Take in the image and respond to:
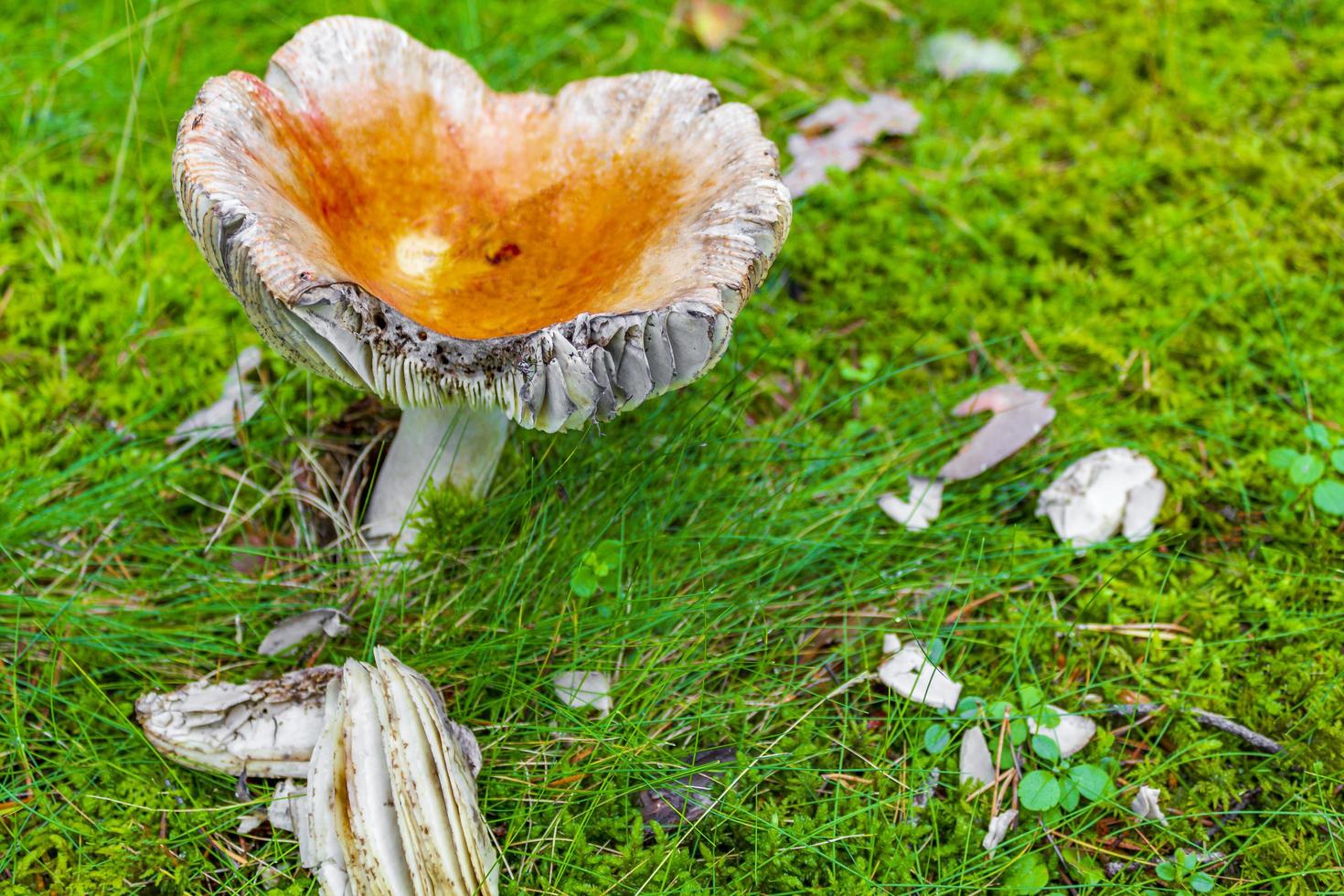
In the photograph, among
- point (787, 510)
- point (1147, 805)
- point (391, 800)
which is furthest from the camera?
point (787, 510)

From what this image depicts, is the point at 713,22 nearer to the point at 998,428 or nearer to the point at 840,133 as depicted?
the point at 840,133

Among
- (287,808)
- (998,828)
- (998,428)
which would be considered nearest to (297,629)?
(287,808)

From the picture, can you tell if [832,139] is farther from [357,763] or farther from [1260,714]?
[357,763]

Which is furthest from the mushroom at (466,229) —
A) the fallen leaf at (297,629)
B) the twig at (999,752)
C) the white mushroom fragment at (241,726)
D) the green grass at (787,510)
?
the twig at (999,752)

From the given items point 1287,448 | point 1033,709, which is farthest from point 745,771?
point 1287,448

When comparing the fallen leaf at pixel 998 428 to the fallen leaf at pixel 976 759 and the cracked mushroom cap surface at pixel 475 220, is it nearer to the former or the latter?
the fallen leaf at pixel 976 759

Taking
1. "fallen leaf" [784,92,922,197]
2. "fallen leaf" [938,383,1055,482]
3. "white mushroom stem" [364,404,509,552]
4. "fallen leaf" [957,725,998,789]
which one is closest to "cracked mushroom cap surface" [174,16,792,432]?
"white mushroom stem" [364,404,509,552]
